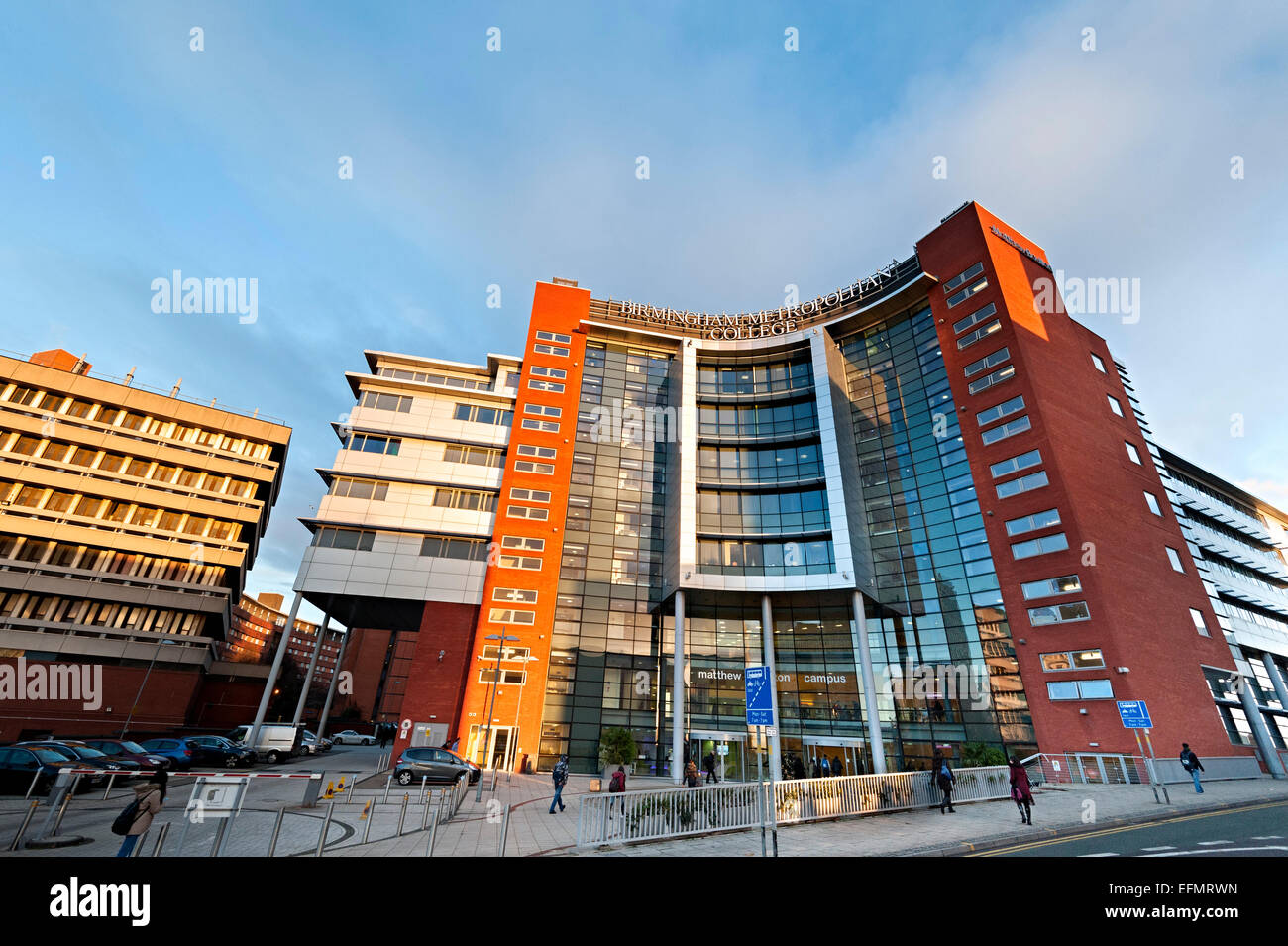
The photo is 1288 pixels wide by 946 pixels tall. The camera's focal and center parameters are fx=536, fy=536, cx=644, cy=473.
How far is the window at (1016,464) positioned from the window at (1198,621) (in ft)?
46.3

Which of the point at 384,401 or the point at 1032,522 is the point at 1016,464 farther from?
the point at 384,401

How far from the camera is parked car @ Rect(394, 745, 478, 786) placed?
22203 mm

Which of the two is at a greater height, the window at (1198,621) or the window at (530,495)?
the window at (530,495)

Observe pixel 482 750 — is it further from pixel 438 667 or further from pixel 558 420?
pixel 558 420

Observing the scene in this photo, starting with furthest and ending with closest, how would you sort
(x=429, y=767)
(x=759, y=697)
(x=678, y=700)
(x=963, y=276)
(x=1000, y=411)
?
1. (x=963, y=276)
2. (x=1000, y=411)
3. (x=678, y=700)
4. (x=429, y=767)
5. (x=759, y=697)

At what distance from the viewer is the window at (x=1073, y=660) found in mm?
27559

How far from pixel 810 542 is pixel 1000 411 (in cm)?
Result: 1488

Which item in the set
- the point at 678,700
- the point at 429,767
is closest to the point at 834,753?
the point at 678,700

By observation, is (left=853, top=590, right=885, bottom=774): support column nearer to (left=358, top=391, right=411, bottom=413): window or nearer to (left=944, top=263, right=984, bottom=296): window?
(left=944, top=263, right=984, bottom=296): window

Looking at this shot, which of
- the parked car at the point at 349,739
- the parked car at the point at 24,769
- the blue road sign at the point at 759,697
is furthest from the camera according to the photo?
the parked car at the point at 349,739

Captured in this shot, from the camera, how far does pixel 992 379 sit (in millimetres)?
36062

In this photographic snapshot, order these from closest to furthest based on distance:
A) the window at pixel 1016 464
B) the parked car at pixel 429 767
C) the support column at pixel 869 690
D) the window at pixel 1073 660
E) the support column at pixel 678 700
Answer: the parked car at pixel 429 767 → the window at pixel 1073 660 → the support column at pixel 869 690 → the support column at pixel 678 700 → the window at pixel 1016 464

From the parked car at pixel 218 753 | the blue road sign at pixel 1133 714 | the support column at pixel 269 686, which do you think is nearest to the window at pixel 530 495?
the support column at pixel 269 686

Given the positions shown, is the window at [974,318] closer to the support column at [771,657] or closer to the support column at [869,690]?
the support column at [869,690]
